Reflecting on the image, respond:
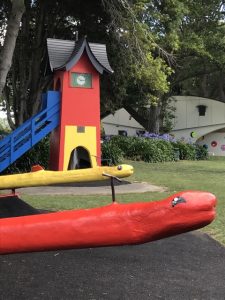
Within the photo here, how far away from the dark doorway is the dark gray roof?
233 centimetres

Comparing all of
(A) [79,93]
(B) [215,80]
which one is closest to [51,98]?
(A) [79,93]

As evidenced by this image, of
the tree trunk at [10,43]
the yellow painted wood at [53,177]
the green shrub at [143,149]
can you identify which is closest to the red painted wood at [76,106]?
the tree trunk at [10,43]

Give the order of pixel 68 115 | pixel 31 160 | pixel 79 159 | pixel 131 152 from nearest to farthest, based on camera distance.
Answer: pixel 68 115 < pixel 79 159 < pixel 31 160 < pixel 131 152

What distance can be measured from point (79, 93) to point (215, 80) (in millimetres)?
34152

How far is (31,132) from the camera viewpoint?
44.3 feet

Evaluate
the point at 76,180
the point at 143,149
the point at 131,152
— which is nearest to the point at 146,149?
the point at 143,149

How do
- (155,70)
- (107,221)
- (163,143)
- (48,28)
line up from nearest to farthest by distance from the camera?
(107,221)
(155,70)
(48,28)
(163,143)

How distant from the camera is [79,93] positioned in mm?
13867

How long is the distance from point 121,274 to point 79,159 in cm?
1002

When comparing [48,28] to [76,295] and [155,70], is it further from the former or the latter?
[76,295]

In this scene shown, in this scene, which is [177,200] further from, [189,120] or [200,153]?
[189,120]

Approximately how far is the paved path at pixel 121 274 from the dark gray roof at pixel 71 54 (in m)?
8.65

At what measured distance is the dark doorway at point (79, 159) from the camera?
14180 millimetres

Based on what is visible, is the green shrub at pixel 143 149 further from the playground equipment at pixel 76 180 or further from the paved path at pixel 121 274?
A: the paved path at pixel 121 274
